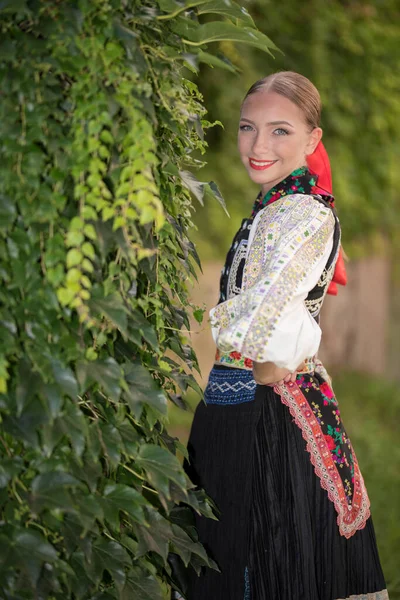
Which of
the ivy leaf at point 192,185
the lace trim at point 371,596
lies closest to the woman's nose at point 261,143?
the ivy leaf at point 192,185

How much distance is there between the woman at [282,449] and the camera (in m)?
2.22

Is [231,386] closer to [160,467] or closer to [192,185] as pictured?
[160,467]

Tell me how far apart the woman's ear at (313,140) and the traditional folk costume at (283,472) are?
2.8 inches

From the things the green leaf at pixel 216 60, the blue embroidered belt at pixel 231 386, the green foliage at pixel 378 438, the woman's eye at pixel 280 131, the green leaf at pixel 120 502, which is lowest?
the green foliage at pixel 378 438

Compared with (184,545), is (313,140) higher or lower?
higher

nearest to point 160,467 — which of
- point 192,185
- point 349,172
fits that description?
point 192,185

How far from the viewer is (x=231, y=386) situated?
235 centimetres

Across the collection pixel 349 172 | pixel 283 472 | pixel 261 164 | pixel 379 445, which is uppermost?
pixel 349 172

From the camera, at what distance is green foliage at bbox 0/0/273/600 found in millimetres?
1621

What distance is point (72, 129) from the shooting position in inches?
64.7

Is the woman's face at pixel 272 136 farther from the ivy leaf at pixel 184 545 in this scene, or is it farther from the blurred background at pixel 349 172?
the blurred background at pixel 349 172

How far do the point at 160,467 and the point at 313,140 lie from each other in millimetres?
1109

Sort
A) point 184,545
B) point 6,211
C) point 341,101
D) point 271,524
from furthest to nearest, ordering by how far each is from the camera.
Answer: point 341,101 < point 271,524 < point 184,545 < point 6,211

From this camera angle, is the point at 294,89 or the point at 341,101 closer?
the point at 294,89
